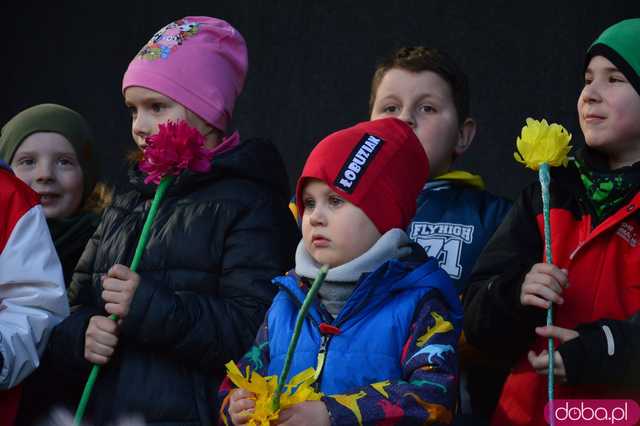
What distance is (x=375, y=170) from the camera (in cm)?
309

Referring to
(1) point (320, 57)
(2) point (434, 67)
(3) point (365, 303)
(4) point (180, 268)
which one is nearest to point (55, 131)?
(4) point (180, 268)

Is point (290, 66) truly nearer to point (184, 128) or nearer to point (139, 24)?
point (139, 24)

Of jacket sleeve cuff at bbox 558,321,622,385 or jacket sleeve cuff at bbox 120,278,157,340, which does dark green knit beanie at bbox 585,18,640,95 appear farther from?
jacket sleeve cuff at bbox 120,278,157,340

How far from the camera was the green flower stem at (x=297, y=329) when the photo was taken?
7.97 feet

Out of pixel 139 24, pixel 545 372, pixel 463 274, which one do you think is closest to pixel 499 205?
pixel 463 274

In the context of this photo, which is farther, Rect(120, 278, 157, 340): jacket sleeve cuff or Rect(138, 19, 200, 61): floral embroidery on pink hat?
Rect(138, 19, 200, 61): floral embroidery on pink hat

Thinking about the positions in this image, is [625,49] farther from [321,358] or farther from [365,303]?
[321,358]

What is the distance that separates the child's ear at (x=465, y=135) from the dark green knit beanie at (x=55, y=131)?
1161 millimetres

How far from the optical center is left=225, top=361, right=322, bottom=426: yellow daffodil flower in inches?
105

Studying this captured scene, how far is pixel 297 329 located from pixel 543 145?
82 cm

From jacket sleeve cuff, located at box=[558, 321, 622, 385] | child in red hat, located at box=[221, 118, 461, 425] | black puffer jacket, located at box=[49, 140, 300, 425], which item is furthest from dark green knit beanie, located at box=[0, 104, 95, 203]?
jacket sleeve cuff, located at box=[558, 321, 622, 385]

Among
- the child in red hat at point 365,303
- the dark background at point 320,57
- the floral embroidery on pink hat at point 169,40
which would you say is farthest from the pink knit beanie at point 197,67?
the dark background at point 320,57

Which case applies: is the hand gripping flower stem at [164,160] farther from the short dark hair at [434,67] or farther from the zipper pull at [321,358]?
the short dark hair at [434,67]

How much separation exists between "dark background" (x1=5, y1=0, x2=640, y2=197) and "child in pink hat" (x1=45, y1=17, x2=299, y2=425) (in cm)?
135
